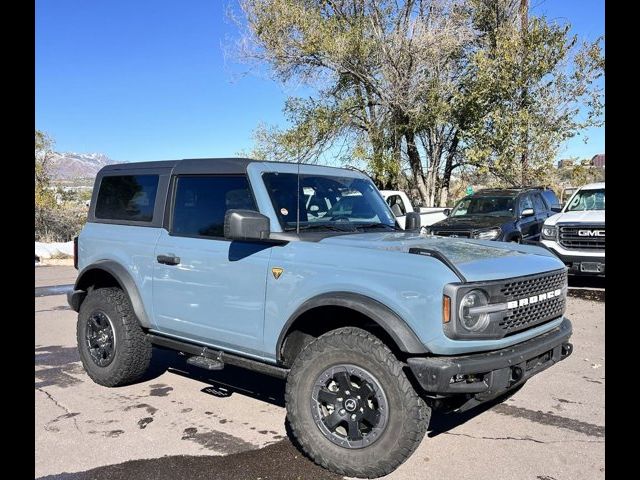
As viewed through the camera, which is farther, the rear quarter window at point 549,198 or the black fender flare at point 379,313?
the rear quarter window at point 549,198

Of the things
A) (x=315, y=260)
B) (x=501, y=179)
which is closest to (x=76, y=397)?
(x=315, y=260)

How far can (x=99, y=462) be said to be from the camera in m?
3.70

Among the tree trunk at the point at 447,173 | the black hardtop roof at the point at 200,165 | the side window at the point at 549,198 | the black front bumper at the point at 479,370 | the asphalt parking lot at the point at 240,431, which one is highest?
the tree trunk at the point at 447,173

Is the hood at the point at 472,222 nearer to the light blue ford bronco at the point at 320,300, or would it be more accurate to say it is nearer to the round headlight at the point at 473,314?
the light blue ford bronco at the point at 320,300

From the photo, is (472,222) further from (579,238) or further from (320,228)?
(320,228)

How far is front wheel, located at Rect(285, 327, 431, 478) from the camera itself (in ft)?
10.8

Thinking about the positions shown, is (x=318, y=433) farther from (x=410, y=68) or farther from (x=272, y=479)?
(x=410, y=68)

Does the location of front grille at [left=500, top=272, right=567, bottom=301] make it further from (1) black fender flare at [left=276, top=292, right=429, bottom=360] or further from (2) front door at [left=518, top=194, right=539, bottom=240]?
(2) front door at [left=518, top=194, right=539, bottom=240]

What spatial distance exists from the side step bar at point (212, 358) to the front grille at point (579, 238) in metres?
7.75

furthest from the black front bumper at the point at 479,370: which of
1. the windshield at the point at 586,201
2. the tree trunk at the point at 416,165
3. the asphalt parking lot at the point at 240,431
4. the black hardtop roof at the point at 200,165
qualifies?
the tree trunk at the point at 416,165

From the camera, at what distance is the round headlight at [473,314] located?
3.22 meters

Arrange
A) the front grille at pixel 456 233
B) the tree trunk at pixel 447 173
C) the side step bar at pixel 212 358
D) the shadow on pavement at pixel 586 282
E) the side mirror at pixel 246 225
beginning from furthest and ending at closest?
the tree trunk at pixel 447 173, the shadow on pavement at pixel 586 282, the front grille at pixel 456 233, the side step bar at pixel 212 358, the side mirror at pixel 246 225

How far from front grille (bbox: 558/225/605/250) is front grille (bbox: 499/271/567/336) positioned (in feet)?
20.5

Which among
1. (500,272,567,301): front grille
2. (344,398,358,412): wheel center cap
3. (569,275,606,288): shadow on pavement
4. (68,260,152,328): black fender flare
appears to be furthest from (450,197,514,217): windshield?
(344,398,358,412): wheel center cap
